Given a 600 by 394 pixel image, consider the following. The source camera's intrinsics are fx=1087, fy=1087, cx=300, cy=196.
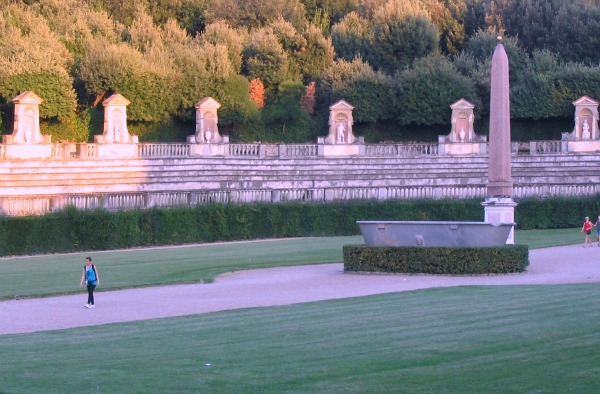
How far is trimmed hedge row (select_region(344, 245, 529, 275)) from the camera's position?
24.1 m

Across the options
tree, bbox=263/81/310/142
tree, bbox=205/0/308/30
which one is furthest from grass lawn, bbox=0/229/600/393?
tree, bbox=205/0/308/30

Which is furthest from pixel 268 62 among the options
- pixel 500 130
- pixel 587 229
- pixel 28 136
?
pixel 500 130

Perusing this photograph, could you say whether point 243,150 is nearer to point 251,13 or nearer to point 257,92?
point 257,92

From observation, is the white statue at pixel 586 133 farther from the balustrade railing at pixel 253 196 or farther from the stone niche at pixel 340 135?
the stone niche at pixel 340 135

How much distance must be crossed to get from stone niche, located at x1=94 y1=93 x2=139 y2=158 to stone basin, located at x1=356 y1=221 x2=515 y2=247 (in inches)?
813

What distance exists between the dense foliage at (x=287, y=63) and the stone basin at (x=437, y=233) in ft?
85.6

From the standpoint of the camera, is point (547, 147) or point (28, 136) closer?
point (28, 136)

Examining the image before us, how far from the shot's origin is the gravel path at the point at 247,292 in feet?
58.2

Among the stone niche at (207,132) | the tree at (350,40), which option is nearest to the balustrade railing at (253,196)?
the stone niche at (207,132)

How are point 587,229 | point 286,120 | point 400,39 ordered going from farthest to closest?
point 400,39, point 286,120, point 587,229

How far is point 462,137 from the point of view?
49.7 m

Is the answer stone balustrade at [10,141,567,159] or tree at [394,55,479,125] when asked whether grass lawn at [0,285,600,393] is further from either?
tree at [394,55,479,125]

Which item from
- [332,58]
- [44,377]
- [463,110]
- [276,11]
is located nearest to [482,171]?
[463,110]

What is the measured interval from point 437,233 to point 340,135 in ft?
81.0
